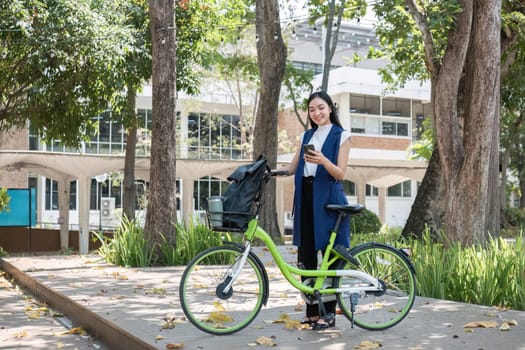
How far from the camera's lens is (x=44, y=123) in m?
18.9

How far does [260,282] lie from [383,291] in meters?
0.93

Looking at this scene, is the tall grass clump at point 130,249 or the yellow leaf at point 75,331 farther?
the tall grass clump at point 130,249

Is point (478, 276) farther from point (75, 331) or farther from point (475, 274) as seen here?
point (75, 331)

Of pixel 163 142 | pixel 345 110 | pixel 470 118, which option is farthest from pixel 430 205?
pixel 345 110

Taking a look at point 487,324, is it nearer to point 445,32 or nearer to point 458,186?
point 458,186

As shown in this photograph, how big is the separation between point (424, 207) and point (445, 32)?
3513 mm

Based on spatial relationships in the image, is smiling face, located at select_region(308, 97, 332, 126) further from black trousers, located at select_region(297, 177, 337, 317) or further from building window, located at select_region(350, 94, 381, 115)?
building window, located at select_region(350, 94, 381, 115)

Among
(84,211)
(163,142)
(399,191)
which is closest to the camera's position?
(163,142)

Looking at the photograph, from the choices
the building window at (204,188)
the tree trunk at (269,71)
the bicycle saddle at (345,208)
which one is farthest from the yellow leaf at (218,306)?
the building window at (204,188)

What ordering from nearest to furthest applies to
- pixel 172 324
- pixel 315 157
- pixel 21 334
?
pixel 315 157 < pixel 172 324 < pixel 21 334

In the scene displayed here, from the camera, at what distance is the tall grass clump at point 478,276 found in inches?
292

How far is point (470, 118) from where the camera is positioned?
9766mm

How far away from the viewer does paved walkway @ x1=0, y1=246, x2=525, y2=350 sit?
5.32 m

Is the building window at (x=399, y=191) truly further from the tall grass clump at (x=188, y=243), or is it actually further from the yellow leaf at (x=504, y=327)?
the yellow leaf at (x=504, y=327)
